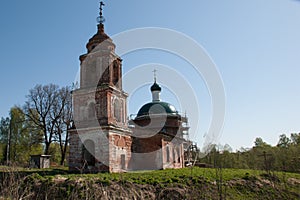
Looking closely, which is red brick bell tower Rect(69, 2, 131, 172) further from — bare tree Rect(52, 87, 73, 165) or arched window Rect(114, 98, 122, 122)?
bare tree Rect(52, 87, 73, 165)

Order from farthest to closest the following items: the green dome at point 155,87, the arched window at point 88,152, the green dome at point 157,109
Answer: the green dome at point 155,87
the green dome at point 157,109
the arched window at point 88,152

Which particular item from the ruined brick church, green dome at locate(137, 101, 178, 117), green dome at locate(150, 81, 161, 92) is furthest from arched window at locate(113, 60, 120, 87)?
green dome at locate(150, 81, 161, 92)

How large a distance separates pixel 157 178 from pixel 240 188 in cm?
399

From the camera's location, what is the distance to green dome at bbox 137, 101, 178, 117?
26.7 m

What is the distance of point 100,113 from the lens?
17594 millimetres

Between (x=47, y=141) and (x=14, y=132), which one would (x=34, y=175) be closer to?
(x=47, y=141)

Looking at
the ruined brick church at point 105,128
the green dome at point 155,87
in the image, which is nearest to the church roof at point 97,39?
the ruined brick church at point 105,128

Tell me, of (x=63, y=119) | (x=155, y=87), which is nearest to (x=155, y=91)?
(x=155, y=87)

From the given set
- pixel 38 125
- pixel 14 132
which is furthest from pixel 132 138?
pixel 14 132

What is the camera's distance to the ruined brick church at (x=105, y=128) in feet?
54.5

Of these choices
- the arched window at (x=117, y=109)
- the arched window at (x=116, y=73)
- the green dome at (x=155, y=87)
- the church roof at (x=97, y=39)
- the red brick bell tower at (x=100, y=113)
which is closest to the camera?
the red brick bell tower at (x=100, y=113)

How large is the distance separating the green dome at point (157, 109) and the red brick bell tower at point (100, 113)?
23.2ft

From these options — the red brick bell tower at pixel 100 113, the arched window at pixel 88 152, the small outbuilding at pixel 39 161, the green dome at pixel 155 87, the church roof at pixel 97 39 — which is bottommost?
the small outbuilding at pixel 39 161

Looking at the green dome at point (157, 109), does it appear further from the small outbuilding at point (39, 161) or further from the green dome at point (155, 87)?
the small outbuilding at point (39, 161)
